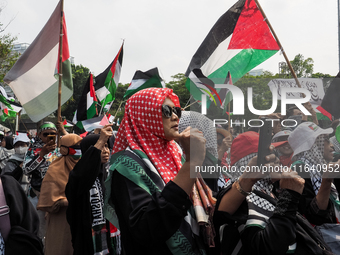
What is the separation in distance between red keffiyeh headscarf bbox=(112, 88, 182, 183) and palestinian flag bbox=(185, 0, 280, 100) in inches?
60.0

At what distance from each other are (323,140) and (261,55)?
1.88 metres

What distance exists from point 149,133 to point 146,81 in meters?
3.99

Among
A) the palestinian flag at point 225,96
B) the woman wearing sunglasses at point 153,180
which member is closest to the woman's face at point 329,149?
the palestinian flag at point 225,96

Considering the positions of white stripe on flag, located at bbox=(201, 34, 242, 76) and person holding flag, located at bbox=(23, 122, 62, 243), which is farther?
person holding flag, located at bbox=(23, 122, 62, 243)

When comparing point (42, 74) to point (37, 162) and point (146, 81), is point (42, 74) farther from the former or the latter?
point (146, 81)

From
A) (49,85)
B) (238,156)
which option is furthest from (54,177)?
(238,156)

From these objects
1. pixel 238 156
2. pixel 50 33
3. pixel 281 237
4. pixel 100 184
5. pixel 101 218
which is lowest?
pixel 101 218

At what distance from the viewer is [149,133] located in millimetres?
1970

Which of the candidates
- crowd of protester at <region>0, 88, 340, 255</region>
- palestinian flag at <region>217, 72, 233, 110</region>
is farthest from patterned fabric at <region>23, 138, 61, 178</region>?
palestinian flag at <region>217, 72, 233, 110</region>

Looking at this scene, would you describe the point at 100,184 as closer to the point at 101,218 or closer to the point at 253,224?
the point at 101,218

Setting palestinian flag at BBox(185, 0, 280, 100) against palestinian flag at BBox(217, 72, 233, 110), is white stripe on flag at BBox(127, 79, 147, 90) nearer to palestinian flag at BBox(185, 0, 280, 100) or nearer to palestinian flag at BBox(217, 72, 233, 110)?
palestinian flag at BBox(185, 0, 280, 100)

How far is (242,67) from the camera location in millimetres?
3689

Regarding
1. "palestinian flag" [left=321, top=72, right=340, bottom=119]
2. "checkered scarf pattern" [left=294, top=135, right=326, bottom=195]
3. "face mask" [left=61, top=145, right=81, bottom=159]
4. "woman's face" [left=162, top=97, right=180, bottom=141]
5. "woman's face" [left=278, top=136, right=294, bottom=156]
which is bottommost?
"face mask" [left=61, top=145, right=81, bottom=159]

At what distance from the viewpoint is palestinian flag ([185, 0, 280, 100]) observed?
359 centimetres
